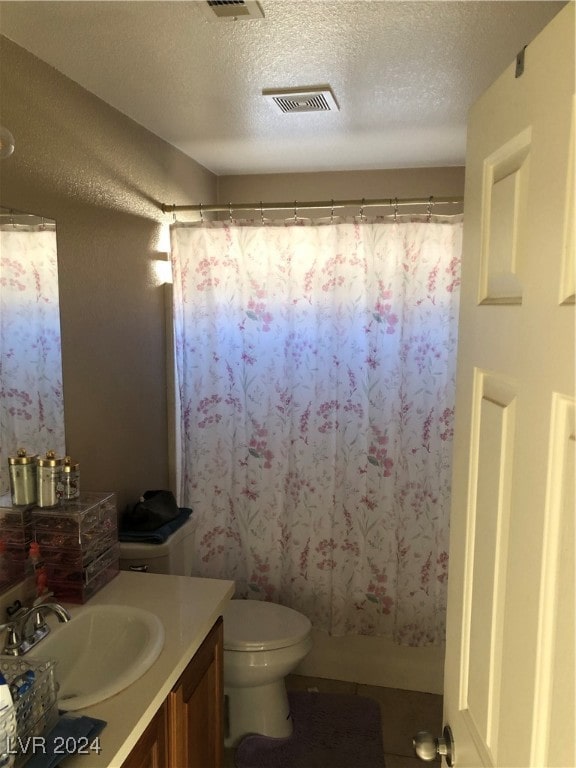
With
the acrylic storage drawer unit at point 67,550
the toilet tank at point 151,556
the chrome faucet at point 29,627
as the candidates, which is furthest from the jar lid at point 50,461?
the toilet tank at point 151,556

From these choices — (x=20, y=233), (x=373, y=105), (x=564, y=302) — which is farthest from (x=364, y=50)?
(x=564, y=302)

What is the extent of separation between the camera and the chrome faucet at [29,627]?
1.40 m

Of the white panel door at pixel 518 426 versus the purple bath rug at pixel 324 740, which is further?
the purple bath rug at pixel 324 740

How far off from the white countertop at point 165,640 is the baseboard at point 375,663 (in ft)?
3.84

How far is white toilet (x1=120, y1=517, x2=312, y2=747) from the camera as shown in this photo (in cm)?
213

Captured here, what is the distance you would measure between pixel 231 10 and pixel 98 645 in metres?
1.65

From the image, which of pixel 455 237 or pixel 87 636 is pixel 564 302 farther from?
pixel 455 237

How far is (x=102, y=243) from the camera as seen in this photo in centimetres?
207

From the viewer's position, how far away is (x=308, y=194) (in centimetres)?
308

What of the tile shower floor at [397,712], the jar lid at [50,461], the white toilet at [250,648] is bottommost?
the tile shower floor at [397,712]

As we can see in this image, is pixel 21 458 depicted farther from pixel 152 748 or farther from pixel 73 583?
pixel 152 748

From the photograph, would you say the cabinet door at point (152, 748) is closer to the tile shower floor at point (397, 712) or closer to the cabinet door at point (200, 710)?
the cabinet door at point (200, 710)

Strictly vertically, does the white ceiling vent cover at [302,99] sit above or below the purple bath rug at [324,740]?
above

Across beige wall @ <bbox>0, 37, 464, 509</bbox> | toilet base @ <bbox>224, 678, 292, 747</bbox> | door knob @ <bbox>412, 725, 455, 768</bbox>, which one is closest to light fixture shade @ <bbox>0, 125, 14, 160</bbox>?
beige wall @ <bbox>0, 37, 464, 509</bbox>
